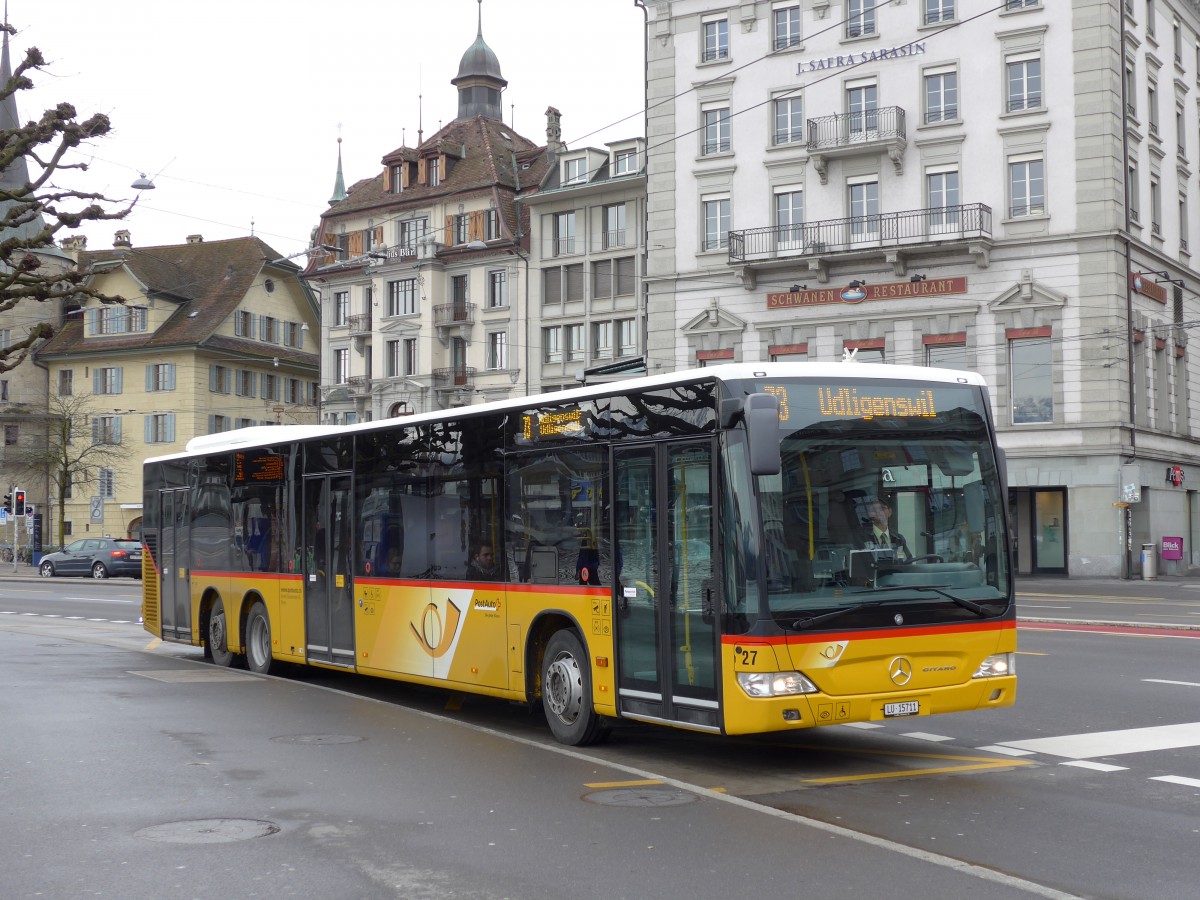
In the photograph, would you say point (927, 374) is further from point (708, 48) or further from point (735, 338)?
point (708, 48)

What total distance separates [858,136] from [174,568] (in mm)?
31052

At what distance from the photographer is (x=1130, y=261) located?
43.1 m

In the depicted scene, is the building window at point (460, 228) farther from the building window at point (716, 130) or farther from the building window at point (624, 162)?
the building window at point (716, 130)

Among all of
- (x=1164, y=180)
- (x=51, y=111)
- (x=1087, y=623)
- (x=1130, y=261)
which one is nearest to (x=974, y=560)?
(x=51, y=111)

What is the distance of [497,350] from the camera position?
2547 inches

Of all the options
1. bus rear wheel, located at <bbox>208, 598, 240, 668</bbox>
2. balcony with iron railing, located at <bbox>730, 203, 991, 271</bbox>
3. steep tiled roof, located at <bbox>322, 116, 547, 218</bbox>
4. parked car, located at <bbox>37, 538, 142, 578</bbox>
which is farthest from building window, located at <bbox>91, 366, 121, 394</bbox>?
bus rear wheel, located at <bbox>208, 598, 240, 668</bbox>

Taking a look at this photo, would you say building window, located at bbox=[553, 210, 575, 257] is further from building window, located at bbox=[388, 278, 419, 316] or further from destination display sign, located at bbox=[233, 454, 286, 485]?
destination display sign, located at bbox=[233, 454, 286, 485]

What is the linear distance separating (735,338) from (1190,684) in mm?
34355

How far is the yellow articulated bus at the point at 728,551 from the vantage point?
968 centimetres

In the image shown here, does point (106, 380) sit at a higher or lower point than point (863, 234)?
lower

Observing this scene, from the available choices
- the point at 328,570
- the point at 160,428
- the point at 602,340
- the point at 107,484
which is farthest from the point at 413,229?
the point at 328,570

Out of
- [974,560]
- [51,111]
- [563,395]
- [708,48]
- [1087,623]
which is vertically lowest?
[1087,623]

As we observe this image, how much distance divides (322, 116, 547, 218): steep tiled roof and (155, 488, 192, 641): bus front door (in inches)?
1836

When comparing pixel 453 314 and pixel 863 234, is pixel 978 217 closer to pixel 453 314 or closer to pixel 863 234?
pixel 863 234
